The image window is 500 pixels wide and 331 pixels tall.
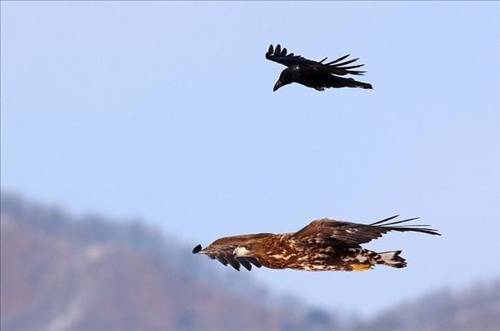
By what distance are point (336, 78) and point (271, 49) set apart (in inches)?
159

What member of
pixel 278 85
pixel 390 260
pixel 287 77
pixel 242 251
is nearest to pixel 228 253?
pixel 242 251

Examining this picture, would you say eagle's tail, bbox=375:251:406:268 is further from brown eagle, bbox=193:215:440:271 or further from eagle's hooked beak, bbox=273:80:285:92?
eagle's hooked beak, bbox=273:80:285:92

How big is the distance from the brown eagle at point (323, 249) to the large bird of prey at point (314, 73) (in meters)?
4.13

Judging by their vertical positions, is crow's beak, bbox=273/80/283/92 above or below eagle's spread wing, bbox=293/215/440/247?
above

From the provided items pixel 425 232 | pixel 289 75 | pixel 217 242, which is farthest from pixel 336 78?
pixel 425 232

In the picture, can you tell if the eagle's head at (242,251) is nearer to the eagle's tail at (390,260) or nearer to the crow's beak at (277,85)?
the eagle's tail at (390,260)

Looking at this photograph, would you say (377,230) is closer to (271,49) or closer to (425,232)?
(425,232)

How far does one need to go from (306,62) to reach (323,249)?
6303 millimetres

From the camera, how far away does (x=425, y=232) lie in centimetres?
2809

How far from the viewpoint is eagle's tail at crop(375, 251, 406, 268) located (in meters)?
30.8

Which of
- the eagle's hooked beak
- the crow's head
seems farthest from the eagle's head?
the eagle's hooked beak

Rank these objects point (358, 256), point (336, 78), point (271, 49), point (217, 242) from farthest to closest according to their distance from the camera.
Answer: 1. point (271, 49)
2. point (336, 78)
3. point (217, 242)
4. point (358, 256)

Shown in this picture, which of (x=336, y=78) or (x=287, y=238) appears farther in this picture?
(x=336, y=78)

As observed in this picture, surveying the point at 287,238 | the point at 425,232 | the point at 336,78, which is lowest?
the point at 425,232
